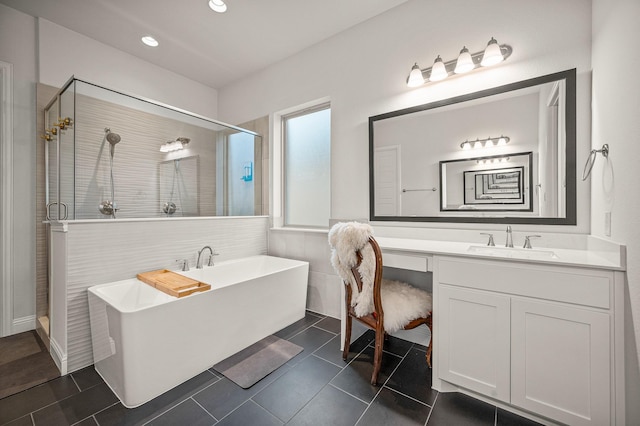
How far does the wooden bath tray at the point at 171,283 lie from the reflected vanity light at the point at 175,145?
1235 mm

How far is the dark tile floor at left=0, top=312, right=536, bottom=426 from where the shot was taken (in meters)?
1.39

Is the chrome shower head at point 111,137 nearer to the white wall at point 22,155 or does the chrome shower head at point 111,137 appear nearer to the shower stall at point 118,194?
the shower stall at point 118,194

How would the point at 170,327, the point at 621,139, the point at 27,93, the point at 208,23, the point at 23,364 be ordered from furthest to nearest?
the point at 208,23, the point at 27,93, the point at 23,364, the point at 170,327, the point at 621,139

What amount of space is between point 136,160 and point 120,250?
3.07 ft

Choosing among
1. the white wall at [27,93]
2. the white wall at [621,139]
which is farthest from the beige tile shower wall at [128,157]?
the white wall at [621,139]

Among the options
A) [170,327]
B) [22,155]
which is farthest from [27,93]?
[170,327]

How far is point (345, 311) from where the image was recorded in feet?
6.68

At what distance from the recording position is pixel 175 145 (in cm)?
276

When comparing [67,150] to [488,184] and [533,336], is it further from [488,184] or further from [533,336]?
[533,336]

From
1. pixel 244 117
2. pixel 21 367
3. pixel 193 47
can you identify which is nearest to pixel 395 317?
pixel 21 367

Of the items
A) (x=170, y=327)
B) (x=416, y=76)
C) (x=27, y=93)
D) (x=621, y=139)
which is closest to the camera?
(x=621, y=139)

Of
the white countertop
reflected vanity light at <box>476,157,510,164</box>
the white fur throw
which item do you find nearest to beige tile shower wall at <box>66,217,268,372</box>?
the white fur throw

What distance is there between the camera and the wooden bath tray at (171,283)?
177 cm

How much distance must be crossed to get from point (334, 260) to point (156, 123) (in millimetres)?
2235
